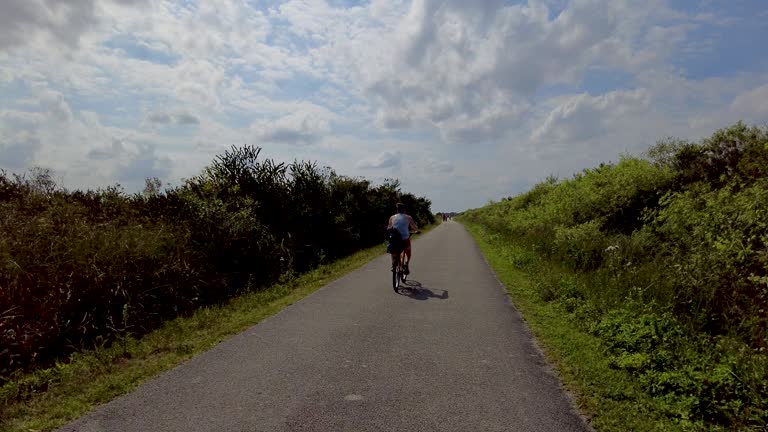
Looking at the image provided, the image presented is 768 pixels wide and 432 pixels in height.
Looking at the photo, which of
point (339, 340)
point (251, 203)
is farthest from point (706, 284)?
point (251, 203)

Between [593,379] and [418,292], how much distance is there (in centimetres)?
574

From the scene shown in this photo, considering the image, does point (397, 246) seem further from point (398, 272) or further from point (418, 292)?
point (418, 292)

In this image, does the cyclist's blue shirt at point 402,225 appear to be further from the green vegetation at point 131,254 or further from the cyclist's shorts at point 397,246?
the green vegetation at point 131,254

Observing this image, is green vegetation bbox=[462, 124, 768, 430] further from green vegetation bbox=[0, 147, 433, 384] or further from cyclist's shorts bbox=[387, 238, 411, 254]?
green vegetation bbox=[0, 147, 433, 384]

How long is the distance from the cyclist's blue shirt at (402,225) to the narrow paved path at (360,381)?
3.14m

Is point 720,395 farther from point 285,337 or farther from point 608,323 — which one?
point 285,337

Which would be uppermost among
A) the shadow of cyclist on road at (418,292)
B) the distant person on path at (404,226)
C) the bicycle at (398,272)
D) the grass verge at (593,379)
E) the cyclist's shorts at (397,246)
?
the distant person on path at (404,226)

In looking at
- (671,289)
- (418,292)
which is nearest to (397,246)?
(418,292)

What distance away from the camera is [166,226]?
1108cm

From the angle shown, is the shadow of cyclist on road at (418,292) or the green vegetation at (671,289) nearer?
the green vegetation at (671,289)

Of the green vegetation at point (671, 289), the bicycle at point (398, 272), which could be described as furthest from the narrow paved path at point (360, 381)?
the bicycle at point (398, 272)

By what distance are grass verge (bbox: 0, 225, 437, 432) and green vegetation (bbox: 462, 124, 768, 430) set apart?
4.85 metres

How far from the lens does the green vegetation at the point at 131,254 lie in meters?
6.89

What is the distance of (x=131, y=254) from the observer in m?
8.88
